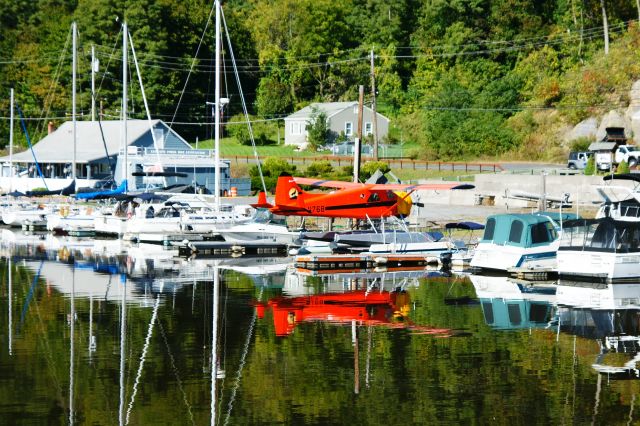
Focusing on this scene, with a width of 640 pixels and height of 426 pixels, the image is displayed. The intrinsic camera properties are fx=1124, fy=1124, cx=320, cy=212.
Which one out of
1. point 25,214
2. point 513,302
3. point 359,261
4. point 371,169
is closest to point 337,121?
point 371,169

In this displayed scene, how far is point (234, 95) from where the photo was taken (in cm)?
12238

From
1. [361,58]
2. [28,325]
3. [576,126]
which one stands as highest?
[361,58]

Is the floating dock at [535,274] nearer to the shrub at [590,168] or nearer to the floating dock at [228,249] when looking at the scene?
the floating dock at [228,249]

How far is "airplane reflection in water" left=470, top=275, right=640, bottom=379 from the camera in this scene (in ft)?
83.3

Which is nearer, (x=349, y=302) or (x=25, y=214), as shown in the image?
(x=349, y=302)

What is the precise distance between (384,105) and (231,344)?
280 ft

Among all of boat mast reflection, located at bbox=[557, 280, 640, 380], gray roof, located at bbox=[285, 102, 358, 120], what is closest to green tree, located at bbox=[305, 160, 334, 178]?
gray roof, located at bbox=[285, 102, 358, 120]

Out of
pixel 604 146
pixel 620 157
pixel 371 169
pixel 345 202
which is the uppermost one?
pixel 604 146

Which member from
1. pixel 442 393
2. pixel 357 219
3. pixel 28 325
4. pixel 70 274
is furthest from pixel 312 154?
pixel 442 393

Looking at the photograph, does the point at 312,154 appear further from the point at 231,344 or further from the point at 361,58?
the point at 231,344

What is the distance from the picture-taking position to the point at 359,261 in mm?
42188

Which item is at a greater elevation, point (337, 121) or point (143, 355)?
point (337, 121)

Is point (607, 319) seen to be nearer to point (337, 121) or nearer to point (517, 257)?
point (517, 257)

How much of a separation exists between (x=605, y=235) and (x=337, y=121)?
66341mm
